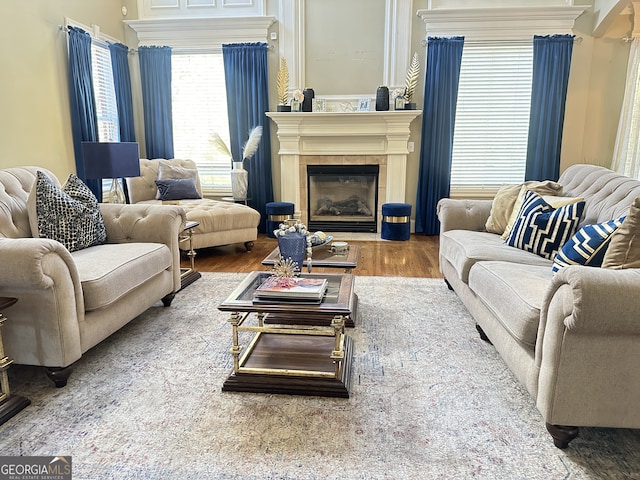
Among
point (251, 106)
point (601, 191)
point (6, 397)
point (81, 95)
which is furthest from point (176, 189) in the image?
point (601, 191)

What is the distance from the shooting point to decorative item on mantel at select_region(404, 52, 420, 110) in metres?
5.29

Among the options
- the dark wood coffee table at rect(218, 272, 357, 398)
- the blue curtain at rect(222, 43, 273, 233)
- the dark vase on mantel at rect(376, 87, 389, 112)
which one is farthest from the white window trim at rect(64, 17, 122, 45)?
the dark wood coffee table at rect(218, 272, 357, 398)

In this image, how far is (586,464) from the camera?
5.31 feet

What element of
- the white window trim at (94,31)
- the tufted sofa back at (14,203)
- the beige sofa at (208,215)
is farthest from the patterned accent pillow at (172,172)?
the tufted sofa back at (14,203)

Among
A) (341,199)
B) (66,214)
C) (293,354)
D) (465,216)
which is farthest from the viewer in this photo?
(341,199)

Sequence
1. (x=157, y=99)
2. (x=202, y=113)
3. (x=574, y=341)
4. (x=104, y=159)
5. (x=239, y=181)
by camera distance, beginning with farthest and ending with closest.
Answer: (x=202, y=113) < (x=157, y=99) < (x=239, y=181) < (x=104, y=159) < (x=574, y=341)

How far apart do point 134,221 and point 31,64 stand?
240 cm

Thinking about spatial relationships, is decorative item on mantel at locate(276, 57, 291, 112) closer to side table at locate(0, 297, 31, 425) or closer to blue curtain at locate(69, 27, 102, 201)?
blue curtain at locate(69, 27, 102, 201)

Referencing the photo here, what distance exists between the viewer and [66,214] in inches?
105

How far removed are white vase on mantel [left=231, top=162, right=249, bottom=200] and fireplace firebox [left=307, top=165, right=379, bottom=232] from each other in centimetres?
86

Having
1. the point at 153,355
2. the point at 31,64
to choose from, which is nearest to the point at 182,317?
the point at 153,355

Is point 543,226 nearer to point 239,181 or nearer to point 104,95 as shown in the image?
point 239,181

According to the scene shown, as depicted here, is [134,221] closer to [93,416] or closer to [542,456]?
[93,416]

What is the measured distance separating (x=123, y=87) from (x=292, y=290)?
188 inches
